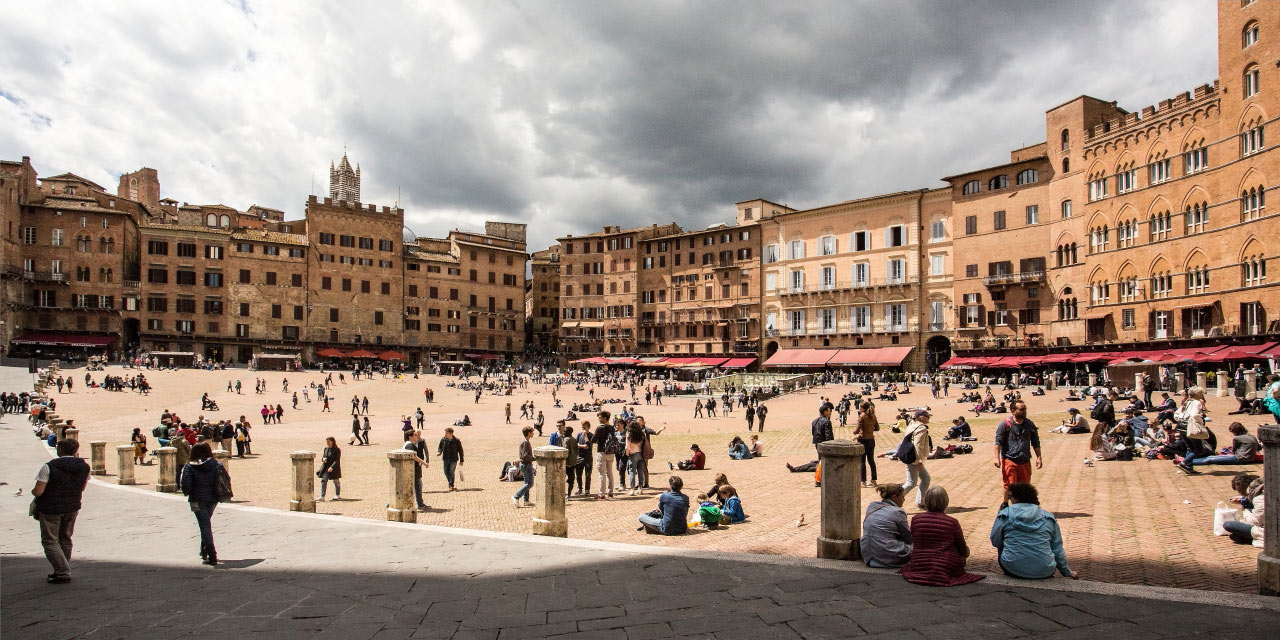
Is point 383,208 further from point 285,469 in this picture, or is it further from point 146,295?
point 285,469

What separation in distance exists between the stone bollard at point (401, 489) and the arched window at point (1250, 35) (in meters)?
43.7

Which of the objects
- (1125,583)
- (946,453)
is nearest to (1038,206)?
(946,453)

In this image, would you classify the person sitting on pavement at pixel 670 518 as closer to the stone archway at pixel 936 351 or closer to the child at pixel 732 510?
the child at pixel 732 510

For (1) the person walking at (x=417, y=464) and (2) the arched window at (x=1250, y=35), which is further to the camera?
(2) the arched window at (x=1250, y=35)

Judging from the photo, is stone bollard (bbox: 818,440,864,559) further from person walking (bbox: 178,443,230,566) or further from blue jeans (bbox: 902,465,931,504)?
person walking (bbox: 178,443,230,566)

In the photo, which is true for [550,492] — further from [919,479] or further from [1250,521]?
[1250,521]

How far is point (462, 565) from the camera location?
7.02 metres

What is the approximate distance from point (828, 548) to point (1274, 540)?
11.0 ft

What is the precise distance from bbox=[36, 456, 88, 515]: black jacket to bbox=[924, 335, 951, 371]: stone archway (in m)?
53.6

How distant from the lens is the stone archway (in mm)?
53781

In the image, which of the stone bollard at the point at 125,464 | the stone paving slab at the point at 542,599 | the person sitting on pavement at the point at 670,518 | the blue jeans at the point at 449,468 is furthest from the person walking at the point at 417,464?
the stone bollard at the point at 125,464

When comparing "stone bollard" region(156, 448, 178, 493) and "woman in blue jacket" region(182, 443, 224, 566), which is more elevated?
"woman in blue jacket" region(182, 443, 224, 566)

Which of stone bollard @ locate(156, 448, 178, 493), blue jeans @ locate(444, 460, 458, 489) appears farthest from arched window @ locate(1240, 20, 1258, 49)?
stone bollard @ locate(156, 448, 178, 493)

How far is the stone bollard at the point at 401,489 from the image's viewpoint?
10.5m
